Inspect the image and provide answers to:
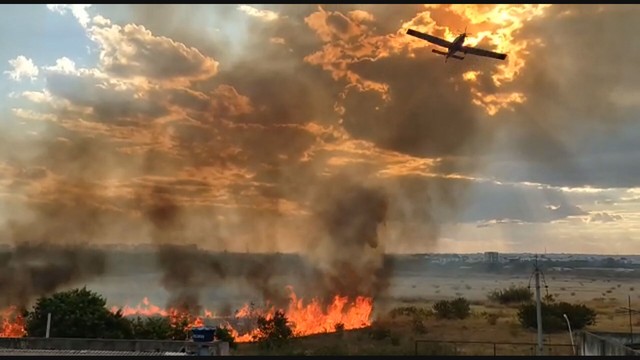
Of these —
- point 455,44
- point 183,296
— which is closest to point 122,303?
point 183,296

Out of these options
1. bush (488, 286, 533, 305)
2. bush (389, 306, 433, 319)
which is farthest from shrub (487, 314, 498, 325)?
bush (488, 286, 533, 305)

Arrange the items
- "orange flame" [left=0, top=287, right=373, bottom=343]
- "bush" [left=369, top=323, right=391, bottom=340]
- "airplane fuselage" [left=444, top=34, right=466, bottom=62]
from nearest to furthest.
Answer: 1. "airplane fuselage" [left=444, top=34, right=466, bottom=62]
2. "bush" [left=369, top=323, right=391, bottom=340]
3. "orange flame" [left=0, top=287, right=373, bottom=343]

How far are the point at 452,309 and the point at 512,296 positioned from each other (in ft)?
65.8

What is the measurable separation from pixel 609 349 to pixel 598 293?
87.5m

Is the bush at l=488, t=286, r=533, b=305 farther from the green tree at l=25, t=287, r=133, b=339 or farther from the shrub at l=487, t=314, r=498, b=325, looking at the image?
the green tree at l=25, t=287, r=133, b=339

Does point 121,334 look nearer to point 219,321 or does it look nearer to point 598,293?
point 219,321

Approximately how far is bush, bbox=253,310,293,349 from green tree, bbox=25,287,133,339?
1863 cm

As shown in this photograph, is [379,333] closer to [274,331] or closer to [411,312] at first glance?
[274,331]

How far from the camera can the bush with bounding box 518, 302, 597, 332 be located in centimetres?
6425

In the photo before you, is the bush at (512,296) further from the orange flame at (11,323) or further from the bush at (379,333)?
the orange flame at (11,323)

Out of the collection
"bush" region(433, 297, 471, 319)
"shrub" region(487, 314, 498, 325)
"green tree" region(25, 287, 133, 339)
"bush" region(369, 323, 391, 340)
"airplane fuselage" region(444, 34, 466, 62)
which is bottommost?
"bush" region(369, 323, 391, 340)

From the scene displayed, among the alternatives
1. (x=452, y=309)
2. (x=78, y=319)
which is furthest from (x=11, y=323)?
(x=452, y=309)

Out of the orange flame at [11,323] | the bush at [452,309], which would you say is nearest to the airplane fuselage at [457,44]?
the bush at [452,309]

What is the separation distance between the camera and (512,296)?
318ft
